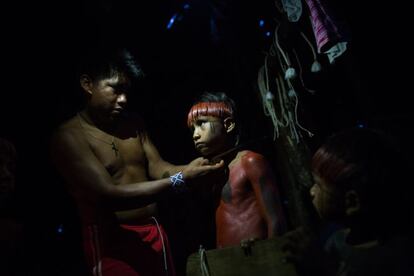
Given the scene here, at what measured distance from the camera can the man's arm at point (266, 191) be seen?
3309mm

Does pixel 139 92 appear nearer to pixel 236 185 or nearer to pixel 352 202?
pixel 236 185

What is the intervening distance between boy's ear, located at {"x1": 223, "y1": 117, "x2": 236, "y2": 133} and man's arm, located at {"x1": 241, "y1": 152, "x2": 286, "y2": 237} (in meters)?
0.44

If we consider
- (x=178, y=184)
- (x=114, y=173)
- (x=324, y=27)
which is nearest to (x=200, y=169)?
(x=178, y=184)

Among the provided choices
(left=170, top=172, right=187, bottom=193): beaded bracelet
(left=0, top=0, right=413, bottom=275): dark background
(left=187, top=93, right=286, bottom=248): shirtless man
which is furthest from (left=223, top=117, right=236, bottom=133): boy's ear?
(left=0, top=0, right=413, bottom=275): dark background

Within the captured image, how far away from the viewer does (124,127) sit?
14.6 feet

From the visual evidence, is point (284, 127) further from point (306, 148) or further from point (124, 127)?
point (124, 127)

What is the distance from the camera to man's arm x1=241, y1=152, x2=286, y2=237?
3309 mm

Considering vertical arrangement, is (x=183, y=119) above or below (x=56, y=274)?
above

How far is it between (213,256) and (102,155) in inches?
70.1

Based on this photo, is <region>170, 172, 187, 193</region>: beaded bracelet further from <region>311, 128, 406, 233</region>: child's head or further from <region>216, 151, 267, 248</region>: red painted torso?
<region>311, 128, 406, 233</region>: child's head

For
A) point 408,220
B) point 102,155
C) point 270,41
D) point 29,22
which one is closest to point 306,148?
point 270,41

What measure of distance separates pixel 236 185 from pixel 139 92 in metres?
3.08

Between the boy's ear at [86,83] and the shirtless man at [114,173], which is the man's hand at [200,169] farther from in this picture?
the boy's ear at [86,83]

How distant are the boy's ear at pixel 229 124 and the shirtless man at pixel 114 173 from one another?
1.55ft
